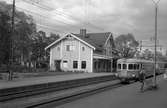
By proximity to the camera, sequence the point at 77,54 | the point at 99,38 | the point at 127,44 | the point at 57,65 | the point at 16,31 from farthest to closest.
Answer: the point at 127,44 < the point at 99,38 < the point at 57,65 < the point at 77,54 < the point at 16,31

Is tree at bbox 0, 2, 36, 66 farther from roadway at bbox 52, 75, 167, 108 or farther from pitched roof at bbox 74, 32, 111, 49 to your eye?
roadway at bbox 52, 75, 167, 108

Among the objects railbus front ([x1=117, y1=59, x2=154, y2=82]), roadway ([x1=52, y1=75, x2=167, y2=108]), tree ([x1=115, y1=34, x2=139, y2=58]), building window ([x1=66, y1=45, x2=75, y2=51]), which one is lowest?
roadway ([x1=52, y1=75, x2=167, y2=108])

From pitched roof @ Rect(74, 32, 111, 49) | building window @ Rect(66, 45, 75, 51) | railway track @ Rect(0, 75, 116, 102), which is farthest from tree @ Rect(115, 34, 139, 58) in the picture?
railway track @ Rect(0, 75, 116, 102)

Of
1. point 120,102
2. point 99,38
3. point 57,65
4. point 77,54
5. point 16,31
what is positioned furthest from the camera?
point 99,38

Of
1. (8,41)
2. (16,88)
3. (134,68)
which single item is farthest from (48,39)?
(16,88)

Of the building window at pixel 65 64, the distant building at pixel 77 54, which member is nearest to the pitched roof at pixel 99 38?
the distant building at pixel 77 54

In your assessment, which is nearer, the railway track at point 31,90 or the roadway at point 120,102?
the roadway at point 120,102

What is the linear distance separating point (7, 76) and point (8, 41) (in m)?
16.1

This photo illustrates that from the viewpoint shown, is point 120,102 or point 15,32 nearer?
point 120,102

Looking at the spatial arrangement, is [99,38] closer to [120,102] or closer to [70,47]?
[70,47]

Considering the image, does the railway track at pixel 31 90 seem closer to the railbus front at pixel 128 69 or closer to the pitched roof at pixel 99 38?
the railbus front at pixel 128 69

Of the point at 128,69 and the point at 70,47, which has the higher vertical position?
the point at 70,47

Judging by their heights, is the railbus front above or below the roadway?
above

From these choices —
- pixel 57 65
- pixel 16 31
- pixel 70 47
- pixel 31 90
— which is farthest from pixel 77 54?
pixel 31 90
